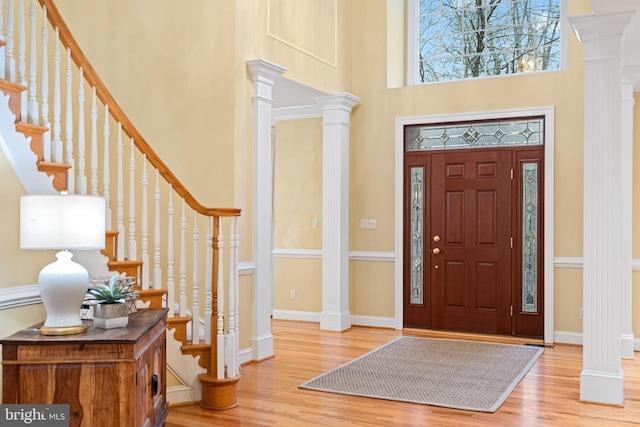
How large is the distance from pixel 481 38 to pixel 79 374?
5.81 m

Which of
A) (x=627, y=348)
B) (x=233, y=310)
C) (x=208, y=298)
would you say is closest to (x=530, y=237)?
(x=627, y=348)

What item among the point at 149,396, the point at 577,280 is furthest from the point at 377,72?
the point at 149,396

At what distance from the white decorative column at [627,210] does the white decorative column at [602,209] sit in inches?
58.3

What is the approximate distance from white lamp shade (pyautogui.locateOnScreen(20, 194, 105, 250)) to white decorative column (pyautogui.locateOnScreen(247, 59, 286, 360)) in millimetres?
2867

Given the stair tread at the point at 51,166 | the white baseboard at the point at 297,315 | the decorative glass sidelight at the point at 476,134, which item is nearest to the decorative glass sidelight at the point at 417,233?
the decorative glass sidelight at the point at 476,134

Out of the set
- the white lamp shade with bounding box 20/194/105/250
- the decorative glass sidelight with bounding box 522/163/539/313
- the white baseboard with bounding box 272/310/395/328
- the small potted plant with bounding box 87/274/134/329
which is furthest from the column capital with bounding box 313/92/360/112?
the white lamp shade with bounding box 20/194/105/250

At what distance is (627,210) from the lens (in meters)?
5.75

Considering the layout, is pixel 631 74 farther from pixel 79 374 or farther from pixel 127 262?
pixel 79 374

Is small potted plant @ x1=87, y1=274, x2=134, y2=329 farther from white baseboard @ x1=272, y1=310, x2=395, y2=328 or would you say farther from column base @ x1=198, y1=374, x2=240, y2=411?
white baseboard @ x1=272, y1=310, x2=395, y2=328

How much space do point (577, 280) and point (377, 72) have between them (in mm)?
3110

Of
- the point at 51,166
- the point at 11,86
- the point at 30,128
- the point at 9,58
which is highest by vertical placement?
the point at 9,58

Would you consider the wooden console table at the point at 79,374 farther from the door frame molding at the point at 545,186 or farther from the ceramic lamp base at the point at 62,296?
the door frame molding at the point at 545,186

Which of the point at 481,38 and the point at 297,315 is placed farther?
the point at 297,315

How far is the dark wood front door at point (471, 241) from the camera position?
6.68 m
